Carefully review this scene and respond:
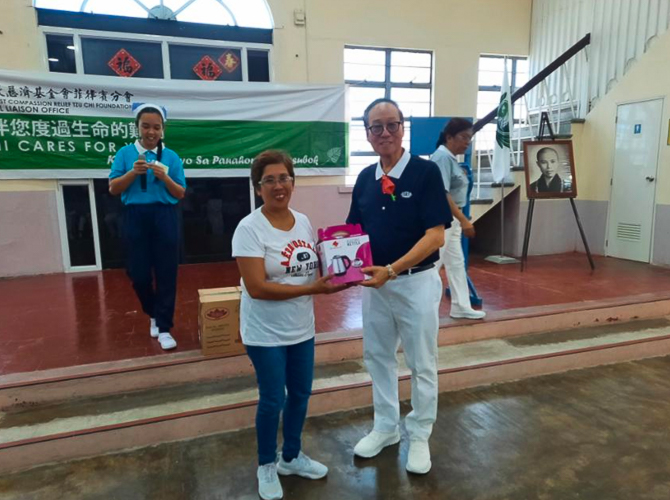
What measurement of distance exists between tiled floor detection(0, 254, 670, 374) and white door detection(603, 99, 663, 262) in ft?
0.96

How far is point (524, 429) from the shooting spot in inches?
89.1

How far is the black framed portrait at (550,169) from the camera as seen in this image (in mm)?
5004

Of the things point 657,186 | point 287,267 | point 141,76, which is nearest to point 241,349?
point 287,267

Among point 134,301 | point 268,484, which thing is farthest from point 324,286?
point 134,301

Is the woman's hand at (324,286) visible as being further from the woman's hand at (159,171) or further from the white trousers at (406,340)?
the woman's hand at (159,171)

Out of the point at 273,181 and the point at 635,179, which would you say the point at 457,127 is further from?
the point at 635,179

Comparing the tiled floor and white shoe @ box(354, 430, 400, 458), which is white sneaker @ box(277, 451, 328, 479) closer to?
white shoe @ box(354, 430, 400, 458)

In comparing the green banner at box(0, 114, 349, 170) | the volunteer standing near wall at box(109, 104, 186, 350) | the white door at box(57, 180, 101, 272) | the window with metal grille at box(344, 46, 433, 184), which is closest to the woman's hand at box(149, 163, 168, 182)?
the volunteer standing near wall at box(109, 104, 186, 350)

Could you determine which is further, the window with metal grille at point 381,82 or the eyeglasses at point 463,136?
the window with metal grille at point 381,82

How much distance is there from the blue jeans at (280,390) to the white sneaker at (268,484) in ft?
0.09

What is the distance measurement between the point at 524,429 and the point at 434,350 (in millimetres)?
794

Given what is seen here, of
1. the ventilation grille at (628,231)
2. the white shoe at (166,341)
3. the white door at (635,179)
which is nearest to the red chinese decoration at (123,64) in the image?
the white shoe at (166,341)

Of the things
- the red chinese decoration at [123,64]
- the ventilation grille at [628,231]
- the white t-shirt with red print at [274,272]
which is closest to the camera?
the white t-shirt with red print at [274,272]

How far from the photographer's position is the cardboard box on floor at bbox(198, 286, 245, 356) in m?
2.59
